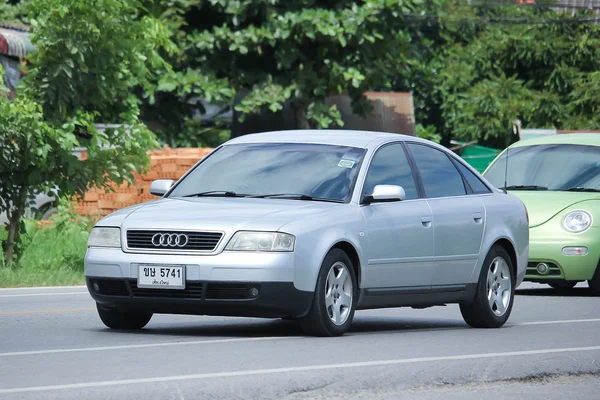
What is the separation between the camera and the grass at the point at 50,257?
51.2 ft

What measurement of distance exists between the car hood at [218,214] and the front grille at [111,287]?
0.40 meters

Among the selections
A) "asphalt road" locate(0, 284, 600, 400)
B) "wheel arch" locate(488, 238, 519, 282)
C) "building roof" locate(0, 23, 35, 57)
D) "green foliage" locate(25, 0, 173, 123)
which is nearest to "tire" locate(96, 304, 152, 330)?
"asphalt road" locate(0, 284, 600, 400)

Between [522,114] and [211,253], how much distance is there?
92.2 feet

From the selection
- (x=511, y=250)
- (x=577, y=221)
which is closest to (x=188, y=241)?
(x=511, y=250)

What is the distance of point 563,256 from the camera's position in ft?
49.7

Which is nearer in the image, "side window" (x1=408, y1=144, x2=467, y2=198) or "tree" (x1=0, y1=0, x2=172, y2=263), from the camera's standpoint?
"side window" (x1=408, y1=144, x2=467, y2=198)

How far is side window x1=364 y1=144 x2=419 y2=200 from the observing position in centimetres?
1095

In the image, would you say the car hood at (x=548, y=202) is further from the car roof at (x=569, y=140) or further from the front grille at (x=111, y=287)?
the front grille at (x=111, y=287)

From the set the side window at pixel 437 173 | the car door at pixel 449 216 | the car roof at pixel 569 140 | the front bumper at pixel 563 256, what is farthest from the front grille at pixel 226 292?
the car roof at pixel 569 140

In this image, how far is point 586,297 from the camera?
1543 centimetres

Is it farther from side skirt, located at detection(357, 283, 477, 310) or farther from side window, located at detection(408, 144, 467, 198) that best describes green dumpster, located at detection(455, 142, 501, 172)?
side skirt, located at detection(357, 283, 477, 310)

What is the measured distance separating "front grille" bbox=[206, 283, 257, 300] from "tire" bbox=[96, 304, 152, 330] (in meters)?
1.11

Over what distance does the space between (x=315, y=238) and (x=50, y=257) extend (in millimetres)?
8268

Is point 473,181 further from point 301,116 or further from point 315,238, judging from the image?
point 301,116
